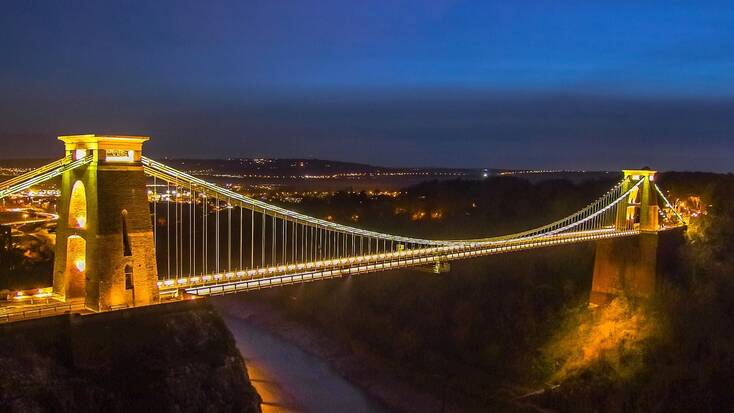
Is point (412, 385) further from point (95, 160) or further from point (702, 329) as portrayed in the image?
point (95, 160)

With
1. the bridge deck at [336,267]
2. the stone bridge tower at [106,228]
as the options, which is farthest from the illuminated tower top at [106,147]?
the bridge deck at [336,267]

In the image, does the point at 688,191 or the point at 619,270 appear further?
the point at 688,191

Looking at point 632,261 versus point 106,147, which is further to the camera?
point 632,261

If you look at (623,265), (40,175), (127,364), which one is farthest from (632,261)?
(40,175)

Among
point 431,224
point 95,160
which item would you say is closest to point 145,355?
point 95,160

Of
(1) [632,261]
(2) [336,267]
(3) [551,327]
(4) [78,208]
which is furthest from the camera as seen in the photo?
(1) [632,261]

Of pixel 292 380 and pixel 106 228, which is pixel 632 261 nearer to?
pixel 292 380

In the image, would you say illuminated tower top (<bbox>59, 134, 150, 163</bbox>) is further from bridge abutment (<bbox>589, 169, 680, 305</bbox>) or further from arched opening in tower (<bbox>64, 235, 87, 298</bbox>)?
bridge abutment (<bbox>589, 169, 680, 305</bbox>)

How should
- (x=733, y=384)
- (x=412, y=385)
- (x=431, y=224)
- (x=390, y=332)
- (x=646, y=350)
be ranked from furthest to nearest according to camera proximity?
(x=431, y=224), (x=390, y=332), (x=412, y=385), (x=646, y=350), (x=733, y=384)

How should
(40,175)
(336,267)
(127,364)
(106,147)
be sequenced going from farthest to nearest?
(336,267) < (106,147) < (40,175) < (127,364)
